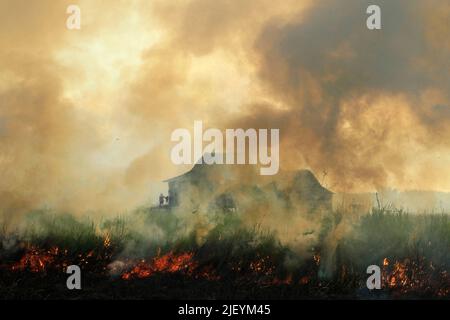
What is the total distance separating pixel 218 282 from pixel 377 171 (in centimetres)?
616

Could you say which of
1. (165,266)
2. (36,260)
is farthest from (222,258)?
(36,260)

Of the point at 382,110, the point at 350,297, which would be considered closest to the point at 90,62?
the point at 382,110

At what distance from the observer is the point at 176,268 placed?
58.5ft
